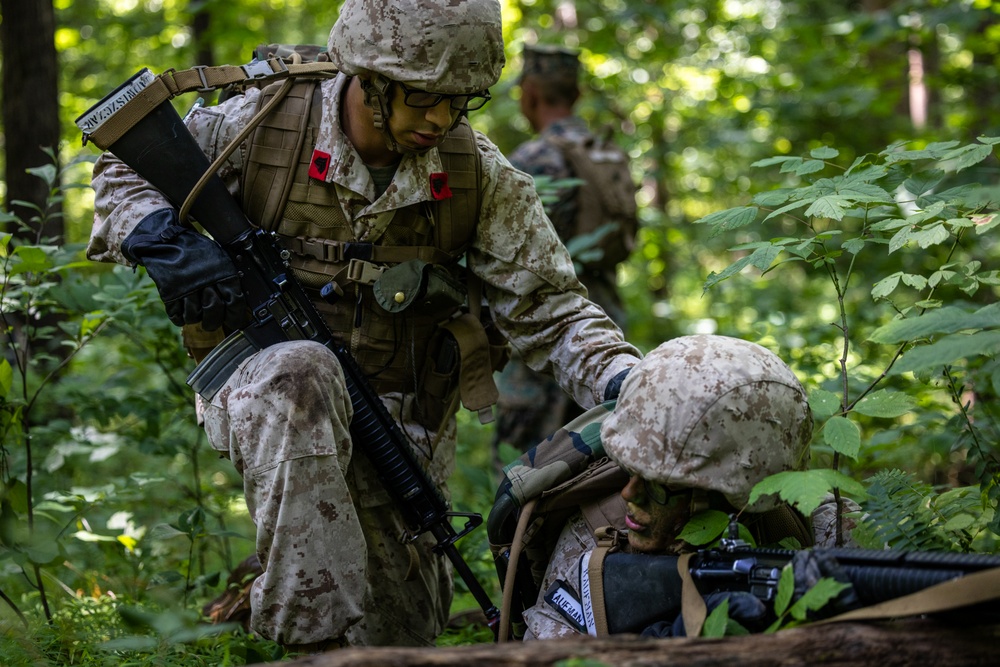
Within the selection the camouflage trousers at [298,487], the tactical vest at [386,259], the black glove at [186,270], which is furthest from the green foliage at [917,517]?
the black glove at [186,270]

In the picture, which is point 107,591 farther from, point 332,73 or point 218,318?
point 332,73

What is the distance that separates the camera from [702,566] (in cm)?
230

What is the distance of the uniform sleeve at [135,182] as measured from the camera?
3219mm

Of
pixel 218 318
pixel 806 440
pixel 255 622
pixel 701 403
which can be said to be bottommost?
pixel 255 622

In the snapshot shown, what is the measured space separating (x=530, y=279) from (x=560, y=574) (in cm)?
116

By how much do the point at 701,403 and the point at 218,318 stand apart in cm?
165

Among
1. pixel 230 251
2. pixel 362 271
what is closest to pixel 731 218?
pixel 362 271

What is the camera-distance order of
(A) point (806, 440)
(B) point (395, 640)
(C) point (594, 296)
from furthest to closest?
1. (C) point (594, 296)
2. (B) point (395, 640)
3. (A) point (806, 440)

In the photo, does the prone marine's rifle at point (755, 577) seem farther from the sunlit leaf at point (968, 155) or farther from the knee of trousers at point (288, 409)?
the sunlit leaf at point (968, 155)

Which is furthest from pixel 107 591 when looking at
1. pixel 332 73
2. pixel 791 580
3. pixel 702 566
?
pixel 791 580

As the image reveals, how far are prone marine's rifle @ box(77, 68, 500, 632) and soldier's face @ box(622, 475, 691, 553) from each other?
0.88 meters

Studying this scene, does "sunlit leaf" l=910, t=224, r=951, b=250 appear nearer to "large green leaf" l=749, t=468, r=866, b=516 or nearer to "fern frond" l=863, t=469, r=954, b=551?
"fern frond" l=863, t=469, r=954, b=551

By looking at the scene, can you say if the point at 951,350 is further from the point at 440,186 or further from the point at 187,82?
the point at 187,82

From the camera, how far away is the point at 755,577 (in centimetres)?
220
